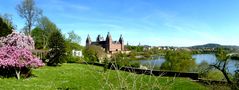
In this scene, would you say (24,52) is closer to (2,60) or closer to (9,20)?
(2,60)

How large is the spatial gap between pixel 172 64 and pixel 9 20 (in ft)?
124

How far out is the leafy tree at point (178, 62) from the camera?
42969 mm

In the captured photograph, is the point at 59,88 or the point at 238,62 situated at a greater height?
the point at 238,62

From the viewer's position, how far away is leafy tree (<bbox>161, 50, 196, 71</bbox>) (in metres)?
43.0

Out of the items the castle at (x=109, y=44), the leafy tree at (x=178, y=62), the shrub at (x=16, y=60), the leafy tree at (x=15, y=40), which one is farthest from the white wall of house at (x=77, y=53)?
the shrub at (x=16, y=60)

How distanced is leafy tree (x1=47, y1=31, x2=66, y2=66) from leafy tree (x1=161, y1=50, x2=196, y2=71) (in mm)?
14971

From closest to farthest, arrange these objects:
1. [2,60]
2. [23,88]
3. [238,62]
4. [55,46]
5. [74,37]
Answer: [238,62] → [23,88] → [2,60] → [55,46] → [74,37]

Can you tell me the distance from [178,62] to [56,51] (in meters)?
17.9

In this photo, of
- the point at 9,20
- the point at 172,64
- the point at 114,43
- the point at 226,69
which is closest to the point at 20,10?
the point at 9,20

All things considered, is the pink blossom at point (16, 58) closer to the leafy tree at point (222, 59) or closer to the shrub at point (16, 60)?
the shrub at point (16, 60)

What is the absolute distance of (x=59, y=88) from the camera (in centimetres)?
1673

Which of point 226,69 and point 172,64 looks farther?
point 172,64

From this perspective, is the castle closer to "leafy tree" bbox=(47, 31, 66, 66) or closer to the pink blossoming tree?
"leafy tree" bbox=(47, 31, 66, 66)

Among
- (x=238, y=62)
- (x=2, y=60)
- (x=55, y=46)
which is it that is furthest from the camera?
(x=55, y=46)
